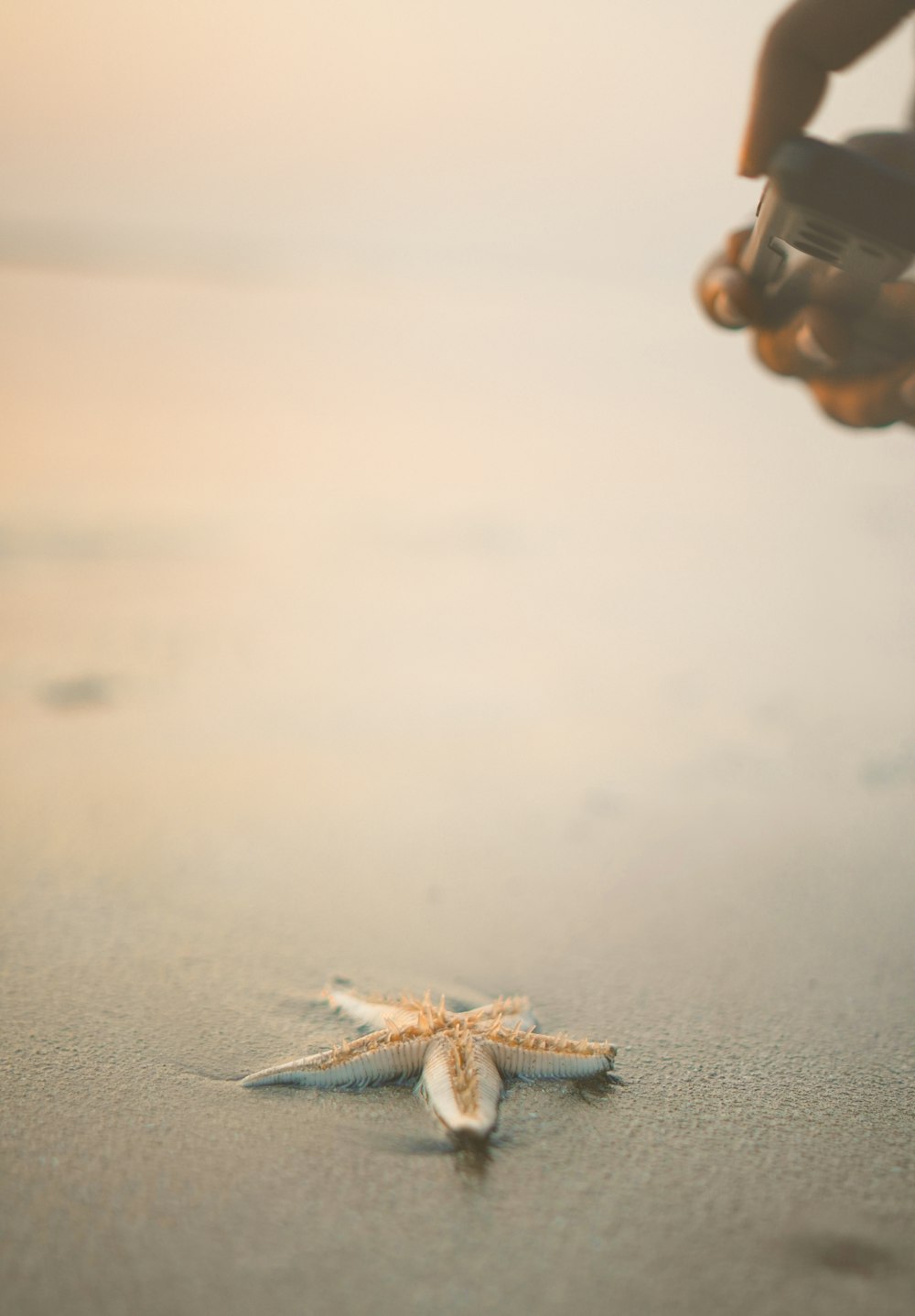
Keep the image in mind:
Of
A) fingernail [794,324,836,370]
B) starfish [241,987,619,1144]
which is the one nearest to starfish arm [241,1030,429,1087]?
starfish [241,987,619,1144]

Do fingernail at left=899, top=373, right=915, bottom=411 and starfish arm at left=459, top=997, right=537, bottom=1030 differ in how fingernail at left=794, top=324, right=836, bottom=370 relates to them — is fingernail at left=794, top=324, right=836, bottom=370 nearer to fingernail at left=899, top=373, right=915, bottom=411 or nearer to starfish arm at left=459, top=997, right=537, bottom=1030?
fingernail at left=899, top=373, right=915, bottom=411

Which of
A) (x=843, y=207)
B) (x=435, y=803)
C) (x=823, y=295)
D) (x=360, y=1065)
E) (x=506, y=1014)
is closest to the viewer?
(x=843, y=207)

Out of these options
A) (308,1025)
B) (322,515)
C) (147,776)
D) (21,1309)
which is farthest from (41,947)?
(322,515)

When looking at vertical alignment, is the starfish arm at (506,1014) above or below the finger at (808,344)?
below

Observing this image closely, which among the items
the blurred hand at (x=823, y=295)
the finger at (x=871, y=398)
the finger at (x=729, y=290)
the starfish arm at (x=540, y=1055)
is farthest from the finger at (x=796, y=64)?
the starfish arm at (x=540, y=1055)

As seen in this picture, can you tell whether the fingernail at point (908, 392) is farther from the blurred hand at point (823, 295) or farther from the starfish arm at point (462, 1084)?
the starfish arm at point (462, 1084)

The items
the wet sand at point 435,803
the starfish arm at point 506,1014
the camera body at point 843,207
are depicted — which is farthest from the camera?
the starfish arm at point 506,1014

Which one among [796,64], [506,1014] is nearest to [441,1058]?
[506,1014]

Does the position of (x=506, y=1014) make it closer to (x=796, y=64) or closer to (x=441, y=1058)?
(x=441, y=1058)
